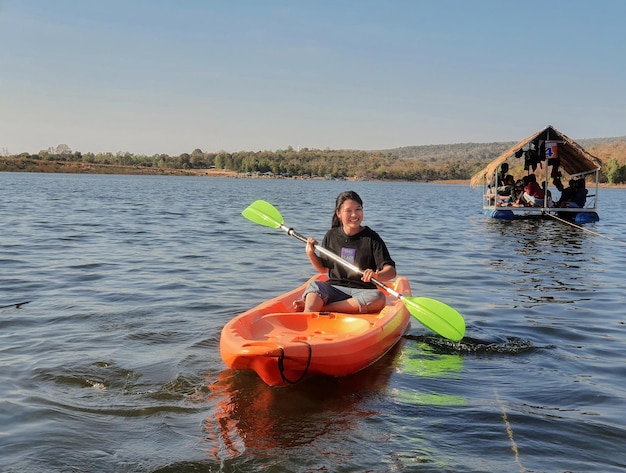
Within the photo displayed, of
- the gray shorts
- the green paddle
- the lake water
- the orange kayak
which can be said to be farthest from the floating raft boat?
the orange kayak

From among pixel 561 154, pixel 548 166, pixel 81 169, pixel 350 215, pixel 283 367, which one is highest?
pixel 561 154

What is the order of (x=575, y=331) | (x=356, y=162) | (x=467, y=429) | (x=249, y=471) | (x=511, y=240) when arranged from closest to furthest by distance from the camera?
(x=249, y=471) → (x=467, y=429) → (x=575, y=331) → (x=511, y=240) → (x=356, y=162)

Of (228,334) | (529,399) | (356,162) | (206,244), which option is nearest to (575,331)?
(529,399)

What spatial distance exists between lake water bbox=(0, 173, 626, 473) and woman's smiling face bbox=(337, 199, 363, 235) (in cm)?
130

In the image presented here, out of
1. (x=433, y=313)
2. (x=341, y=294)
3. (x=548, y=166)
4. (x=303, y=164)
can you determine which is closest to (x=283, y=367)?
(x=341, y=294)

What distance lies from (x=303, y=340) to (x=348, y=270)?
58.6 inches

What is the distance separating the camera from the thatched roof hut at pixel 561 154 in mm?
21984

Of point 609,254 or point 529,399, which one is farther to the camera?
point 609,254

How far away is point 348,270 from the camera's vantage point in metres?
6.70

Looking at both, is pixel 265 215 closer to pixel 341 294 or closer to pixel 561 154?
pixel 341 294

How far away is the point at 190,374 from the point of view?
5.54 meters

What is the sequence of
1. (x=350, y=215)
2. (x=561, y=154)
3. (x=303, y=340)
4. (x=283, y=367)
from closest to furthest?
(x=283, y=367), (x=303, y=340), (x=350, y=215), (x=561, y=154)

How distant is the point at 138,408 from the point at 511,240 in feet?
48.3

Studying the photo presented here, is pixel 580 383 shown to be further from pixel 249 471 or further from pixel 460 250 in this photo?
pixel 460 250
